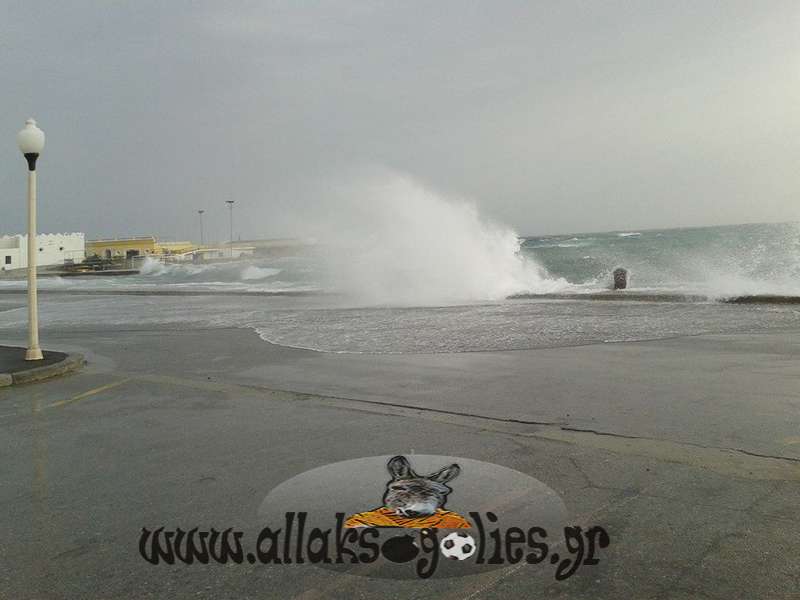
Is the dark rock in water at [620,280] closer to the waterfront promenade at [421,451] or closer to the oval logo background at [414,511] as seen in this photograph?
the waterfront promenade at [421,451]

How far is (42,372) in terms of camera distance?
30.7 ft

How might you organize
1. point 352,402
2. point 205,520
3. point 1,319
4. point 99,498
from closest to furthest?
point 205,520 < point 99,498 < point 352,402 < point 1,319

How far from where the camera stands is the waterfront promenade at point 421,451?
3.21 meters

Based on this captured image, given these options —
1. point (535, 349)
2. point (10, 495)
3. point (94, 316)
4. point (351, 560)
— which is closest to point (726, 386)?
point (535, 349)

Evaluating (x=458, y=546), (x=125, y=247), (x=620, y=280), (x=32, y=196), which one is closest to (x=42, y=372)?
(x=32, y=196)

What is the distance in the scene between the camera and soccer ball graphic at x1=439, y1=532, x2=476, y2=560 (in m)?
3.42

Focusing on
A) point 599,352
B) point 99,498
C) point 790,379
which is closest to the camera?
point 99,498

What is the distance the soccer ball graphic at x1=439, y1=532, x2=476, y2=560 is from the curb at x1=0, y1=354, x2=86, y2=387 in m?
7.56

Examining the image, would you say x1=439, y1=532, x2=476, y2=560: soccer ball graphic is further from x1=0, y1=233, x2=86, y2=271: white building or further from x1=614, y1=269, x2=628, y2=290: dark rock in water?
x1=0, y1=233, x2=86, y2=271: white building

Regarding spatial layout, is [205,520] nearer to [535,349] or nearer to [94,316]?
[535,349]

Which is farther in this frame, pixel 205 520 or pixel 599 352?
pixel 599 352

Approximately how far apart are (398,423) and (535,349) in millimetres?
5093

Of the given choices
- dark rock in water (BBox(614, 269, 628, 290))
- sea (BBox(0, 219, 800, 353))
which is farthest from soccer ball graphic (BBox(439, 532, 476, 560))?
dark rock in water (BBox(614, 269, 628, 290))

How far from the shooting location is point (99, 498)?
4.44 metres
